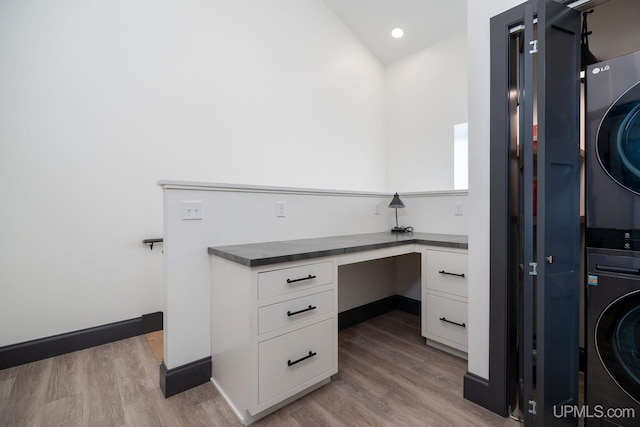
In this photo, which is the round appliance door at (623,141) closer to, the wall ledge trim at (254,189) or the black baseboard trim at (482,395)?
the wall ledge trim at (254,189)

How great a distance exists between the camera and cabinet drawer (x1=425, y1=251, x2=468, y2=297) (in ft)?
6.41

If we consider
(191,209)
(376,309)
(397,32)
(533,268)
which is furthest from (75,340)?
(397,32)

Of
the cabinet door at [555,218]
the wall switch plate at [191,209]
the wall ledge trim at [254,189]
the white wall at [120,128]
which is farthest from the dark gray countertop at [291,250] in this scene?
the white wall at [120,128]

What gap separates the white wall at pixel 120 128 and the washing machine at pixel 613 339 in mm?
2554

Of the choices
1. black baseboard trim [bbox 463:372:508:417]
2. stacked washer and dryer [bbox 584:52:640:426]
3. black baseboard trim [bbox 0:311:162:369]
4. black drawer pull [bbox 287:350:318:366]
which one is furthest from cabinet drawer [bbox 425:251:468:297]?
black baseboard trim [bbox 0:311:162:369]

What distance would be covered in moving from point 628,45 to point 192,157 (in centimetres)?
314

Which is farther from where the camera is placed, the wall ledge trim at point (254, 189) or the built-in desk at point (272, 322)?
the wall ledge trim at point (254, 189)

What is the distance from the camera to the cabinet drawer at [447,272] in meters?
1.95

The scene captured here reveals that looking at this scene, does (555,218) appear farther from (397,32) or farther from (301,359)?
(397,32)

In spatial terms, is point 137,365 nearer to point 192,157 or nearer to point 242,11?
point 192,157

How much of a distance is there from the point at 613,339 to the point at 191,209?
2.08 metres

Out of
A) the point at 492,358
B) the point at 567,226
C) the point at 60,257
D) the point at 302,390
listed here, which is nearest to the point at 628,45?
the point at 567,226

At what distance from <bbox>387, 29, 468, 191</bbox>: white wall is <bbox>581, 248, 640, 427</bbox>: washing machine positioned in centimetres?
211

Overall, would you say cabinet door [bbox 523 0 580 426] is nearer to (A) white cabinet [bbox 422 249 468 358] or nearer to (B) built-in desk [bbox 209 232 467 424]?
(A) white cabinet [bbox 422 249 468 358]
